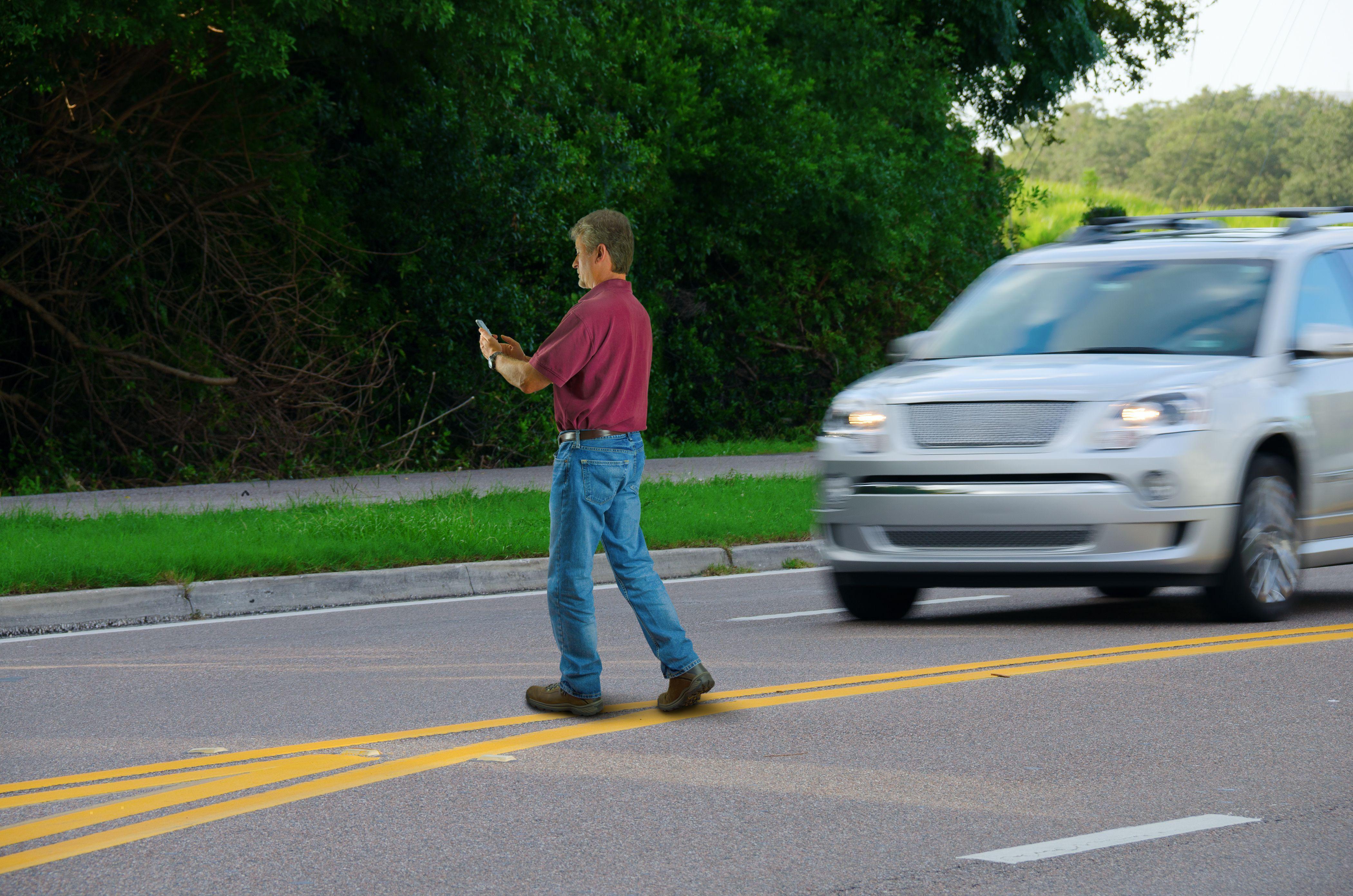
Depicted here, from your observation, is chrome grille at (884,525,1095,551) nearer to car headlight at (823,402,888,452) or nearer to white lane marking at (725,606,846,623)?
car headlight at (823,402,888,452)

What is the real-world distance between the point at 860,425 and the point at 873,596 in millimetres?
965

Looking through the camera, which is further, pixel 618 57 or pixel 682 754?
pixel 618 57

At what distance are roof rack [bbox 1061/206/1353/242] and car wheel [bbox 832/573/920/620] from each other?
2.60m

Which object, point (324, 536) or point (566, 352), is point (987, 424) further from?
point (324, 536)

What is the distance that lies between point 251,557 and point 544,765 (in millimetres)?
5741

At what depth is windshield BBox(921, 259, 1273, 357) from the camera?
31.2 ft

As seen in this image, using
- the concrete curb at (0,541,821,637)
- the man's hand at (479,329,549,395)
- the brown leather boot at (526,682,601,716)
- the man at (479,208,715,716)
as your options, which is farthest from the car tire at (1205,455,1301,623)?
the man's hand at (479,329,549,395)

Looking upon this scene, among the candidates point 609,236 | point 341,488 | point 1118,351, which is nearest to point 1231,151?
point 341,488

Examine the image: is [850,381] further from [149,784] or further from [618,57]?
[149,784]

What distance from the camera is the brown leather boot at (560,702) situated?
23.1ft

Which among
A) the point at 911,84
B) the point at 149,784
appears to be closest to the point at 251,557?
the point at 149,784

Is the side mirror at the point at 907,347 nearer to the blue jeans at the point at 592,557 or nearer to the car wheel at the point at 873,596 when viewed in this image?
the car wheel at the point at 873,596

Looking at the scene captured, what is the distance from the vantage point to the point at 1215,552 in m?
8.85

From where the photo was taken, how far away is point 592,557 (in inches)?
271
